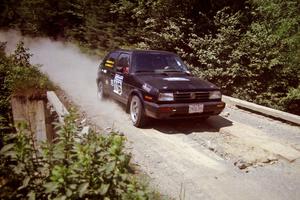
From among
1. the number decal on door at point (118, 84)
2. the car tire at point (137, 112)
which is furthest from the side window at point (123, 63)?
the car tire at point (137, 112)

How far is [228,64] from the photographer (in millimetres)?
12523

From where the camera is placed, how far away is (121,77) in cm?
838

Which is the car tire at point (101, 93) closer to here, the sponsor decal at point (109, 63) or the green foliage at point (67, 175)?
the sponsor decal at point (109, 63)

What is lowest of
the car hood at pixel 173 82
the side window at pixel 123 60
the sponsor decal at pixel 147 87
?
the sponsor decal at pixel 147 87

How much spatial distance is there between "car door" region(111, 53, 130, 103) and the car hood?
0.59 m

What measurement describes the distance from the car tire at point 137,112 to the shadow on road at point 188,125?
29 centimetres

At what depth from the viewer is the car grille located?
702 cm

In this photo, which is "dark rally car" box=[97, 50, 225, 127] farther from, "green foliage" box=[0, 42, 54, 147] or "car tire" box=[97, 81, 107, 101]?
"green foliage" box=[0, 42, 54, 147]

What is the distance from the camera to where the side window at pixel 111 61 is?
9.26 m

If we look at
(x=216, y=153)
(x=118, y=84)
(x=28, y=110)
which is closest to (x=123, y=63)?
(x=118, y=84)

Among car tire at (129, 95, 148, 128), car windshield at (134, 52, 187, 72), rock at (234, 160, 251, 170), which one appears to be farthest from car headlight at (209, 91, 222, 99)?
rock at (234, 160, 251, 170)

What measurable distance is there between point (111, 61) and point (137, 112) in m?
2.59

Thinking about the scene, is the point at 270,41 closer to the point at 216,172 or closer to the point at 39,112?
the point at 216,172

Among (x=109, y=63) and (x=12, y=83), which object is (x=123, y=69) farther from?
(x=12, y=83)
